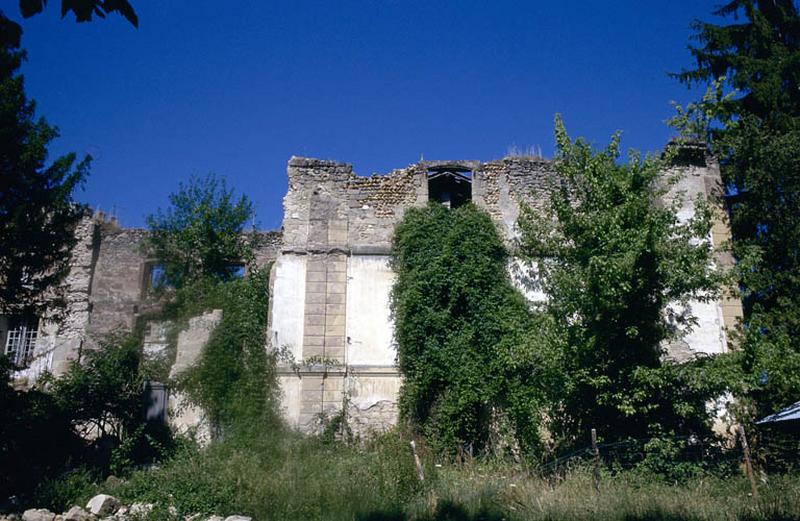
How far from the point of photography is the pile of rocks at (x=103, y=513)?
922 cm

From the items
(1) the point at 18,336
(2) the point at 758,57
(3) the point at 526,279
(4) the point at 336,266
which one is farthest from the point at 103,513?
(2) the point at 758,57

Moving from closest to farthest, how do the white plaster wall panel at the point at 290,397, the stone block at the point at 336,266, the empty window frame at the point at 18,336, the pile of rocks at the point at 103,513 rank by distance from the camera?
the pile of rocks at the point at 103,513, the white plaster wall panel at the point at 290,397, the stone block at the point at 336,266, the empty window frame at the point at 18,336

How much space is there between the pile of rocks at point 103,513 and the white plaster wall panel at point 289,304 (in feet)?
17.0

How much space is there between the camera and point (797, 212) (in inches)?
544

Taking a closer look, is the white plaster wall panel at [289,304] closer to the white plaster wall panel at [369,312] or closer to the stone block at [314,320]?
the stone block at [314,320]

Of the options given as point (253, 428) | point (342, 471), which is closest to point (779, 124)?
point (342, 471)

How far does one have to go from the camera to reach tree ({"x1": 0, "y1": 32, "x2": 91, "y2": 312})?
1239 cm

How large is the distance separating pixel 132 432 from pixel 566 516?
10.2 m

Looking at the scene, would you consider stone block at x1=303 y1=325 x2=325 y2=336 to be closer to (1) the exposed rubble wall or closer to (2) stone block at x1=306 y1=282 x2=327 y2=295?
(1) the exposed rubble wall

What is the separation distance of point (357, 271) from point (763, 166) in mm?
9683

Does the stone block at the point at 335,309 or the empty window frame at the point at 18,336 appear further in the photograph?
the empty window frame at the point at 18,336

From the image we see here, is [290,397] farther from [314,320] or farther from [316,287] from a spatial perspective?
[316,287]

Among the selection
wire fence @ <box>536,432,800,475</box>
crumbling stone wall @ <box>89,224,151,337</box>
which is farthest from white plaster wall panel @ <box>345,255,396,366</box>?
crumbling stone wall @ <box>89,224,151,337</box>

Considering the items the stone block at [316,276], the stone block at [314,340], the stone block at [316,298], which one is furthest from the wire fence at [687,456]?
the stone block at [316,276]
